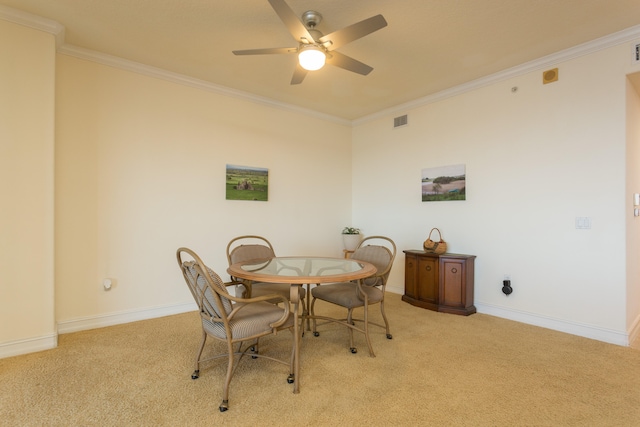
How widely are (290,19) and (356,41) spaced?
1062 mm

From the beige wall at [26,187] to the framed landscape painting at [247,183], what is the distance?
181cm

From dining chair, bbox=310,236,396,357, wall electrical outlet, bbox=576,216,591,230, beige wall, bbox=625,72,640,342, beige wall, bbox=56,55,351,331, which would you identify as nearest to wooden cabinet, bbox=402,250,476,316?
dining chair, bbox=310,236,396,357

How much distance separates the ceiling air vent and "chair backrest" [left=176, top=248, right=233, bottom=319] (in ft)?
12.4

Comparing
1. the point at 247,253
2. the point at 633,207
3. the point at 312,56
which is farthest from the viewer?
the point at 247,253

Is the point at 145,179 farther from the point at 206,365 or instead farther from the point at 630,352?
the point at 630,352

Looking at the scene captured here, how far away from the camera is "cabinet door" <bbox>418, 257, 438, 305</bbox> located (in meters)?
3.80

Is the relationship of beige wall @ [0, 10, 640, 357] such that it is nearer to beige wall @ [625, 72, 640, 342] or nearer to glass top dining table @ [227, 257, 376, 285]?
beige wall @ [625, 72, 640, 342]

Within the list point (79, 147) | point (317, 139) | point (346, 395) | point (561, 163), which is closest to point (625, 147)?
point (561, 163)

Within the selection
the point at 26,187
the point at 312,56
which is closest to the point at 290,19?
the point at 312,56

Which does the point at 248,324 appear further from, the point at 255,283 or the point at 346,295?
the point at 255,283

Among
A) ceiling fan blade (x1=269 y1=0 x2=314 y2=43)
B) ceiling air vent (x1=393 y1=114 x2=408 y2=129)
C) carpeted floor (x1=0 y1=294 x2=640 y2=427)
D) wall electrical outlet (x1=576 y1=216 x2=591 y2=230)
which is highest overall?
ceiling air vent (x1=393 y1=114 x2=408 y2=129)

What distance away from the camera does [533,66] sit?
3375 millimetres

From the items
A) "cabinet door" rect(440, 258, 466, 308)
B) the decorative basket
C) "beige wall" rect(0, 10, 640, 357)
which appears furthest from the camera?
the decorative basket

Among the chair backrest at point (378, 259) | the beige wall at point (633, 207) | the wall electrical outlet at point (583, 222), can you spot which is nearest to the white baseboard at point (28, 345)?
the chair backrest at point (378, 259)
